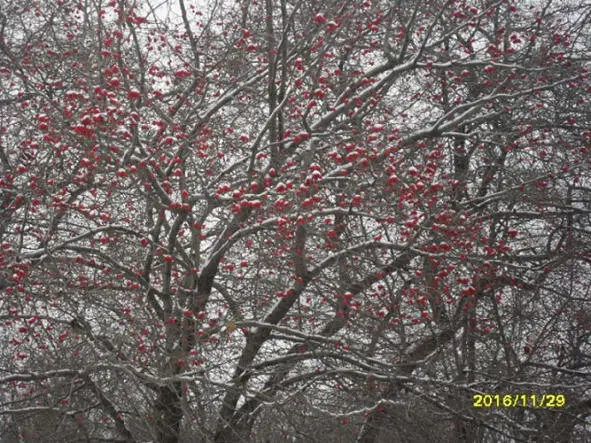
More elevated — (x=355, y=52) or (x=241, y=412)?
(x=355, y=52)

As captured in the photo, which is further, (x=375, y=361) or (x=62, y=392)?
(x=62, y=392)

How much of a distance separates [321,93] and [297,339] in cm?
258

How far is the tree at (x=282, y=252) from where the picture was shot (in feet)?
18.2

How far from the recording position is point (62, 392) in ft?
22.9

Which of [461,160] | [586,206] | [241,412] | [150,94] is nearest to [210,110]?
[150,94]

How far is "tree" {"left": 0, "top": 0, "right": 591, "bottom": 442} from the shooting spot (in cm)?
554

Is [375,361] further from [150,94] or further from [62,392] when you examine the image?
[150,94]
